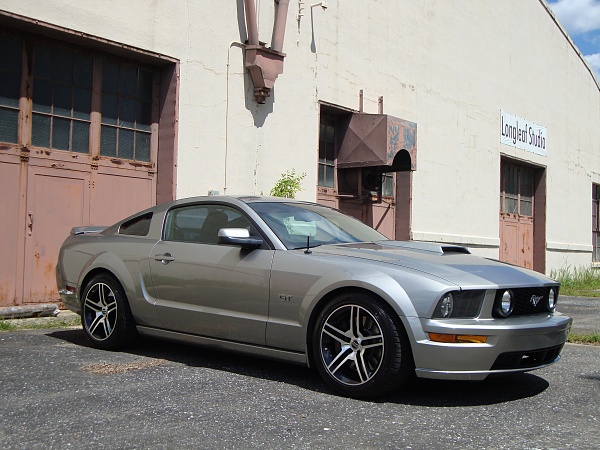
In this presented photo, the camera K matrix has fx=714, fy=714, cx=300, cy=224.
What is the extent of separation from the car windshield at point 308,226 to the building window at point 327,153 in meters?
6.59

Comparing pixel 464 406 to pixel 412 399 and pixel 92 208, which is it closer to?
pixel 412 399

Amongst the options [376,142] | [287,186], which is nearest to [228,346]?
[287,186]

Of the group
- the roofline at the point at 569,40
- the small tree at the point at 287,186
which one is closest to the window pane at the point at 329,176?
the small tree at the point at 287,186

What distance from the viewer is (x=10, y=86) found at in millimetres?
8328

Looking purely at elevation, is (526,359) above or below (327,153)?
below

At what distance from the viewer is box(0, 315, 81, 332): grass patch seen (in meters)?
7.51

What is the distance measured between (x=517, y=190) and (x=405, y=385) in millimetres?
15429

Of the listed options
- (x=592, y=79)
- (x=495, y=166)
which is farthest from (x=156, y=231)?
(x=592, y=79)

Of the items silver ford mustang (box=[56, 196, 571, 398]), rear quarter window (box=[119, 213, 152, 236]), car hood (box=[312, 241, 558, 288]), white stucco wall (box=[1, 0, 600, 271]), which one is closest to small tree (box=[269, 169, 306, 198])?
white stucco wall (box=[1, 0, 600, 271])

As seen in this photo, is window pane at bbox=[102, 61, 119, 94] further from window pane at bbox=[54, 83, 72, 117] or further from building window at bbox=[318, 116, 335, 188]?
building window at bbox=[318, 116, 335, 188]

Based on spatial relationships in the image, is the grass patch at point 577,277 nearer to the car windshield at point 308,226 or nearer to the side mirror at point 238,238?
the car windshield at point 308,226

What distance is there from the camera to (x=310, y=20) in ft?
39.4

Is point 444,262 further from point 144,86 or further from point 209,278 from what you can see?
point 144,86

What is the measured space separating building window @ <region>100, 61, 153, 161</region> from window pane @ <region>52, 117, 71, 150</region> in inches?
19.4
